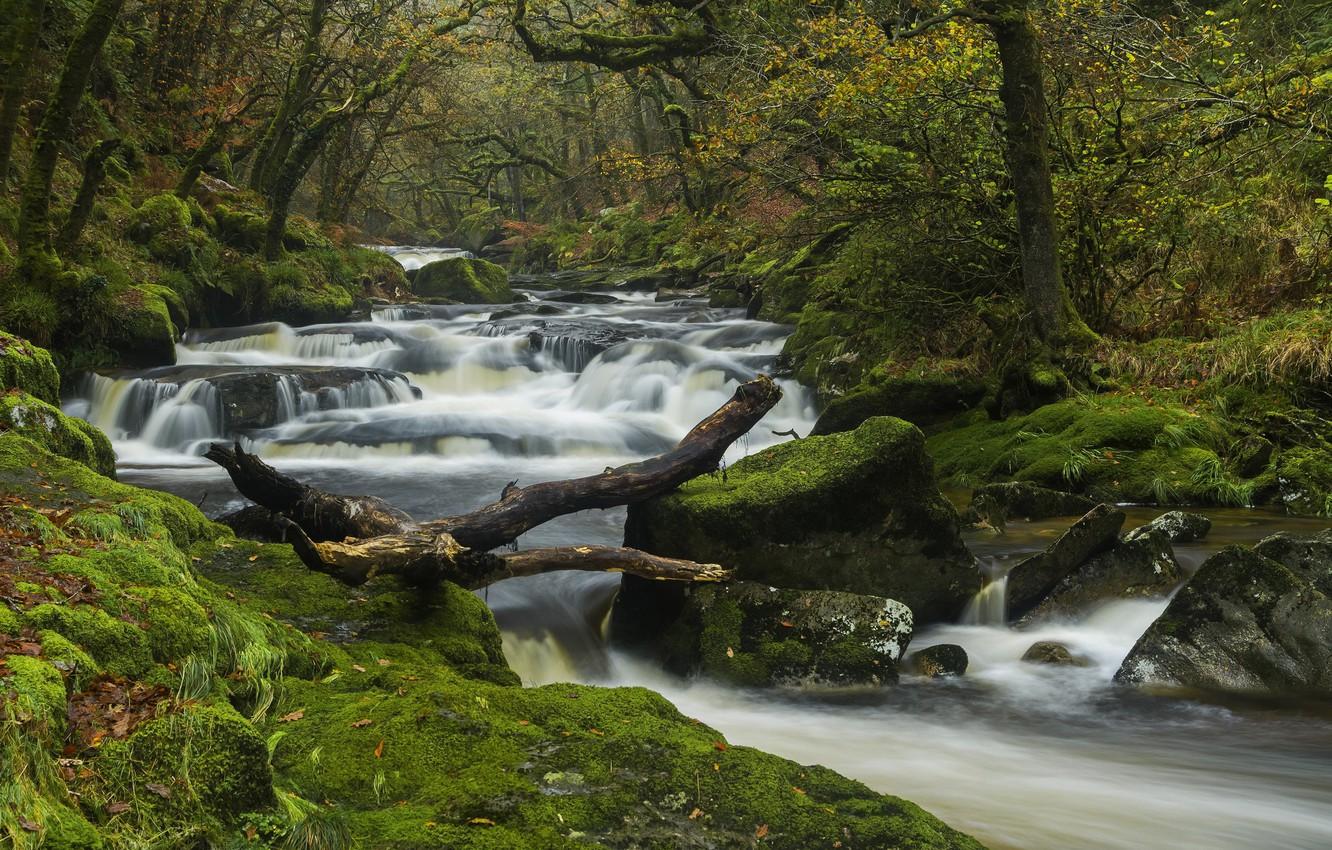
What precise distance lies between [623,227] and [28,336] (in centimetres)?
2277

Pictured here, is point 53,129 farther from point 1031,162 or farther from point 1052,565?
point 1052,565

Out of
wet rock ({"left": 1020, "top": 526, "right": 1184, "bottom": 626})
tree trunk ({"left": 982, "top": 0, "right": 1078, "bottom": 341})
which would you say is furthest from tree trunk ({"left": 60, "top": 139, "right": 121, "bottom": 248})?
wet rock ({"left": 1020, "top": 526, "right": 1184, "bottom": 626})

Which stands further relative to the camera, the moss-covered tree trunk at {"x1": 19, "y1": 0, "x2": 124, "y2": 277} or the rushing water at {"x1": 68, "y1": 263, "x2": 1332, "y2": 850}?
the moss-covered tree trunk at {"x1": 19, "y1": 0, "x2": 124, "y2": 277}

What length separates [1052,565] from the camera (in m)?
6.51

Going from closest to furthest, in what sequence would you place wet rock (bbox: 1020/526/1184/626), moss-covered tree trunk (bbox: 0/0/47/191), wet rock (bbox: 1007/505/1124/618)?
1. wet rock (bbox: 1020/526/1184/626)
2. wet rock (bbox: 1007/505/1124/618)
3. moss-covered tree trunk (bbox: 0/0/47/191)

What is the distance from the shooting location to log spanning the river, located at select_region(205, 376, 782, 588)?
181 inches

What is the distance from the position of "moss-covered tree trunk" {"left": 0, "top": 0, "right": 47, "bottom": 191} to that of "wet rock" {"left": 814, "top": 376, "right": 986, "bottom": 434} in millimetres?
9769

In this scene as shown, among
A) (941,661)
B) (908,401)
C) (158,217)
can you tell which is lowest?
(941,661)

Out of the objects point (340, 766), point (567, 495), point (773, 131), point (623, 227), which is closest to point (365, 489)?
point (567, 495)

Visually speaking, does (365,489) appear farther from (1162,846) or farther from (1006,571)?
(1162,846)

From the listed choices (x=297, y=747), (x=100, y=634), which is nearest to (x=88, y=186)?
(x=100, y=634)

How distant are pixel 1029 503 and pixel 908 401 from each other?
2.82 m

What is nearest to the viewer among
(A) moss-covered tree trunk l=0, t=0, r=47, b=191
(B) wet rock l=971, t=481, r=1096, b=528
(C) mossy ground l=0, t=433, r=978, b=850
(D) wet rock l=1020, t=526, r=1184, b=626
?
(C) mossy ground l=0, t=433, r=978, b=850

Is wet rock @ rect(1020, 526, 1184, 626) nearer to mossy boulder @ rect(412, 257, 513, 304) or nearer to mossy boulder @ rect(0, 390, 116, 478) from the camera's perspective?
mossy boulder @ rect(0, 390, 116, 478)
